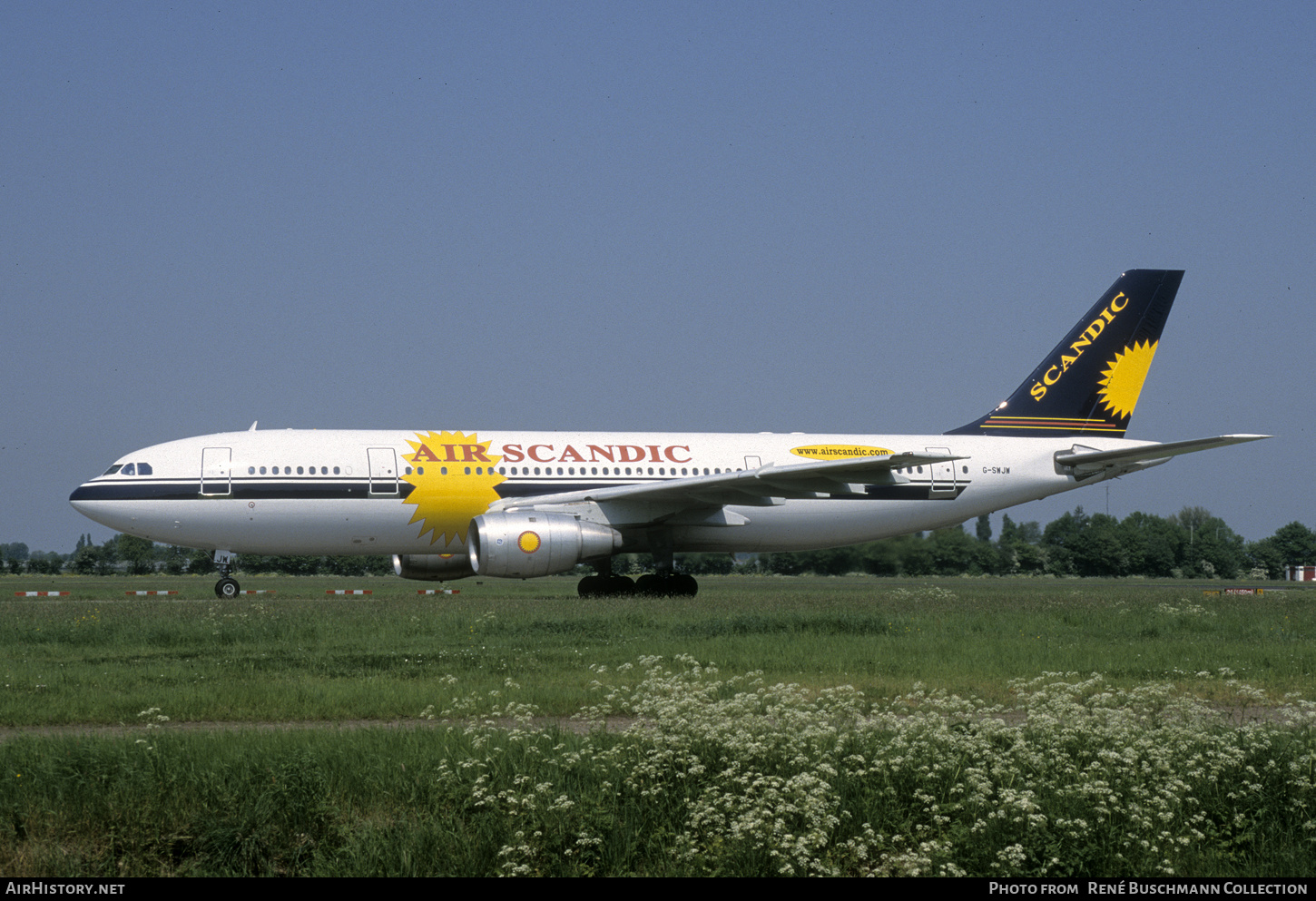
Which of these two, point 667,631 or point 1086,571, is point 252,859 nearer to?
point 667,631

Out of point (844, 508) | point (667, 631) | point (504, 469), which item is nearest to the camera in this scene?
point (667, 631)

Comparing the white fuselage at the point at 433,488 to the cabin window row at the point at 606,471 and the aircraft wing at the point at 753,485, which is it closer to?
the cabin window row at the point at 606,471

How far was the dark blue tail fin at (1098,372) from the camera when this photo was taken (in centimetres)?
3061

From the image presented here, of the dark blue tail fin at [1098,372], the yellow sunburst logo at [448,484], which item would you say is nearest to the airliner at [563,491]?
the yellow sunburst logo at [448,484]

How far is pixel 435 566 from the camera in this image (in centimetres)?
2698

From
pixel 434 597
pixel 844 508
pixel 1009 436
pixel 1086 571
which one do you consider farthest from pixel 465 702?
pixel 1086 571

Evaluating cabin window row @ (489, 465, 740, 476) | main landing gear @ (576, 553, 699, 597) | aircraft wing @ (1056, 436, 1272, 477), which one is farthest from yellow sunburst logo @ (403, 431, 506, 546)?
aircraft wing @ (1056, 436, 1272, 477)

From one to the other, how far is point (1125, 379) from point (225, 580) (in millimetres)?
22227

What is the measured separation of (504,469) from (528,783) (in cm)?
1926

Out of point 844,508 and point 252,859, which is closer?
point 252,859

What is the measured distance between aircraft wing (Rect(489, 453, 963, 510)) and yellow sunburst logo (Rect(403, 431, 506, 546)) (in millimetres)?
522

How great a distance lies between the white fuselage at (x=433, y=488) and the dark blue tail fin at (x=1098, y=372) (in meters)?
3.31

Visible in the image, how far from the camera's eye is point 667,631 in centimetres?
1523

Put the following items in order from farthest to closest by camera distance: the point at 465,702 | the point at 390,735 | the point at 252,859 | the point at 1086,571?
the point at 1086,571, the point at 465,702, the point at 390,735, the point at 252,859
